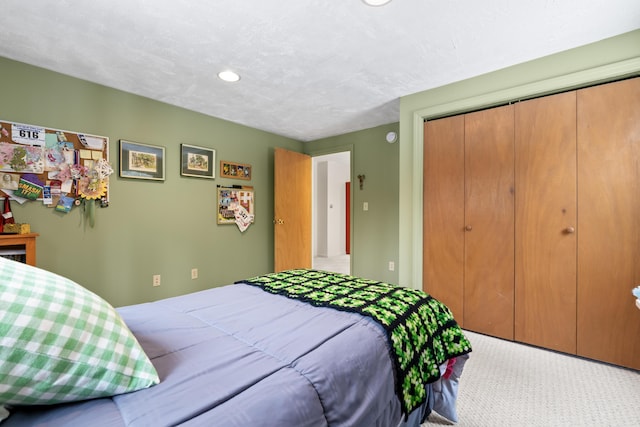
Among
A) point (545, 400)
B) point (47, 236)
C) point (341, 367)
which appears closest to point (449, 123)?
point (545, 400)

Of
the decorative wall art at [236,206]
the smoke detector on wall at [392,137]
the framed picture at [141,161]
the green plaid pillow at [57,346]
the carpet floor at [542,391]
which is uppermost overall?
the smoke detector on wall at [392,137]

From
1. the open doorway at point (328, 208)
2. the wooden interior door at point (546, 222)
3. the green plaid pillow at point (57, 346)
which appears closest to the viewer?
the green plaid pillow at point (57, 346)

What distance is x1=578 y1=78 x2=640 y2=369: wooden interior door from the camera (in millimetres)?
1992

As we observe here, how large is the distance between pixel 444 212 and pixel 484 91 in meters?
1.14

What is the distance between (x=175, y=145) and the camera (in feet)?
10.7

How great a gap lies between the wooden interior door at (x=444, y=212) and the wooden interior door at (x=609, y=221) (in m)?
0.85

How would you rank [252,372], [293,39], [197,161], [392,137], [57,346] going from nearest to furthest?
[57,346] → [252,372] → [293,39] → [197,161] → [392,137]

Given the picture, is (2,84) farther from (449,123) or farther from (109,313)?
(449,123)

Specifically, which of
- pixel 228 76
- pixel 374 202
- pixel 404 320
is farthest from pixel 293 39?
pixel 374 202

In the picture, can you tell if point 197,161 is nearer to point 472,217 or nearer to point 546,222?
point 472,217

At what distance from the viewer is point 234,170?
385 cm

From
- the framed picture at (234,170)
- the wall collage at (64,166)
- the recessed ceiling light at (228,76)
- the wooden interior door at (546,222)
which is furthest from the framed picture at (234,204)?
the wooden interior door at (546,222)

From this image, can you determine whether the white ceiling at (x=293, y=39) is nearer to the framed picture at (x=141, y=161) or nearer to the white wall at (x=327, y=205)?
the framed picture at (x=141, y=161)

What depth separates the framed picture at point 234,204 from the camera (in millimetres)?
3722
